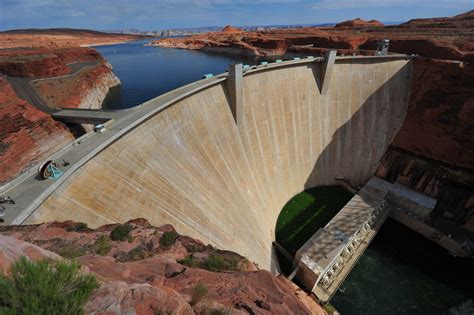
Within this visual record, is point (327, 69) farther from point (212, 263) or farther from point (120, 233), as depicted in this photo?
point (120, 233)

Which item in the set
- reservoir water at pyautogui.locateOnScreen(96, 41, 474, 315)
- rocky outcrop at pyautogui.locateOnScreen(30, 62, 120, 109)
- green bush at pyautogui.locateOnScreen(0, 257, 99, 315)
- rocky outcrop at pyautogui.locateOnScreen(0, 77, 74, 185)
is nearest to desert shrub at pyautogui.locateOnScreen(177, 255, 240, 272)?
green bush at pyautogui.locateOnScreen(0, 257, 99, 315)

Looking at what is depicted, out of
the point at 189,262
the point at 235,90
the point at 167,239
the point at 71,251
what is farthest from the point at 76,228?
the point at 235,90

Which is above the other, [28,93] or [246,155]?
[28,93]

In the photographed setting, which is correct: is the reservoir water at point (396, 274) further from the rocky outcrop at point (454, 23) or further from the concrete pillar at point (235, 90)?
the rocky outcrop at point (454, 23)

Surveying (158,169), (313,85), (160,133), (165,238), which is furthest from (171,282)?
(313,85)

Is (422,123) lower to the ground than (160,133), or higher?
lower

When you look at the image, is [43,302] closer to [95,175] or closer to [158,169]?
[95,175]
